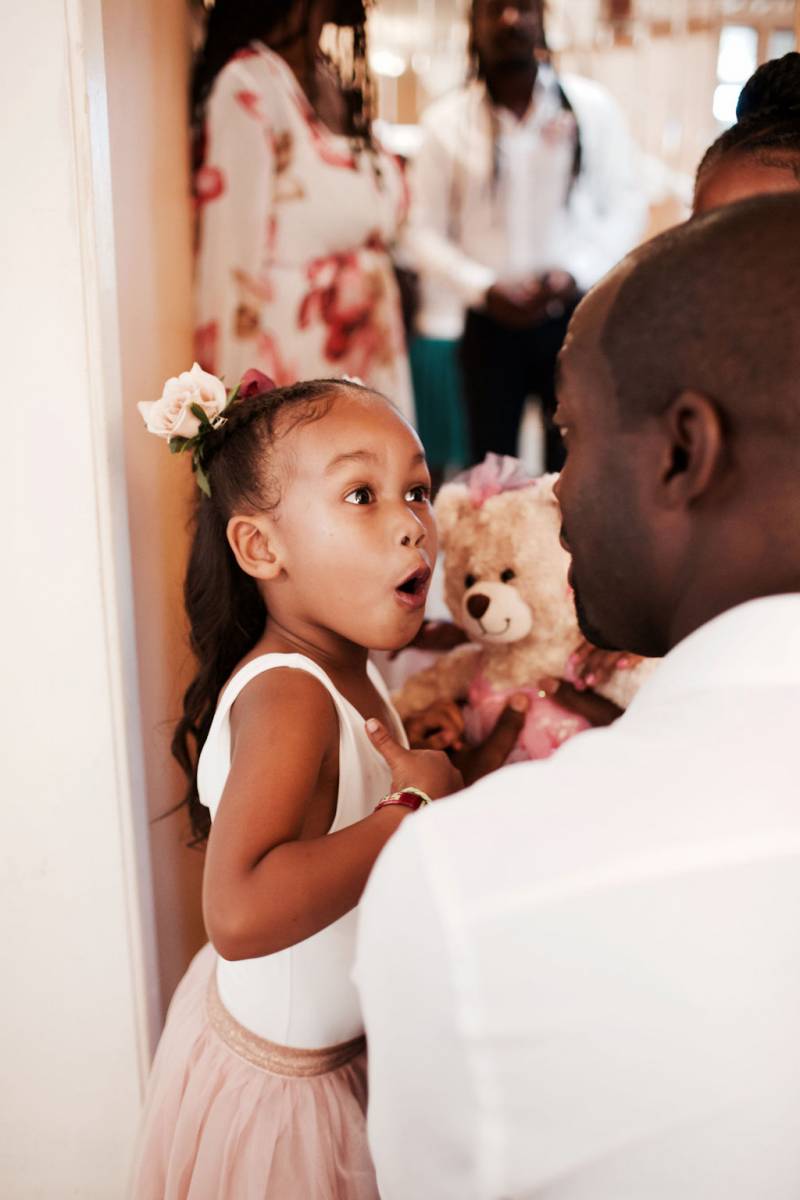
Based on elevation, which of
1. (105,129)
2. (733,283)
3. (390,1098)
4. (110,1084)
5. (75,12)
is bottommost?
(110,1084)

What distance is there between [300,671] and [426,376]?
2.08 metres

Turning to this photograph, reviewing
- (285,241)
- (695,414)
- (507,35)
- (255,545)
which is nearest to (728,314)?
(695,414)

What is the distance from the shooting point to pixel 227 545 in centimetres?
117

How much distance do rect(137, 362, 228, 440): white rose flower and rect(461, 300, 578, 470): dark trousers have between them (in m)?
1.54

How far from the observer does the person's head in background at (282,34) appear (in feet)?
5.78

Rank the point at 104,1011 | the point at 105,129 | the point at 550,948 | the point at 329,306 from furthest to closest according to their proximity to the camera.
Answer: the point at 329,306, the point at 104,1011, the point at 105,129, the point at 550,948

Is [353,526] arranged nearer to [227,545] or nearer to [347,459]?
[347,459]

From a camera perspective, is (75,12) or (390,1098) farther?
(75,12)

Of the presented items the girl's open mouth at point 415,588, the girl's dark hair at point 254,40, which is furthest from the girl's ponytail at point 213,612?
the girl's dark hair at point 254,40

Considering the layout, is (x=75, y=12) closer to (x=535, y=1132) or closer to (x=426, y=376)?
(x=535, y=1132)

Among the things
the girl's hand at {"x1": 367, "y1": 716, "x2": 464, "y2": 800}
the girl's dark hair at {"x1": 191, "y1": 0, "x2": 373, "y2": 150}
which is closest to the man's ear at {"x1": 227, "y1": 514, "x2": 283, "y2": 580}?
the girl's hand at {"x1": 367, "y1": 716, "x2": 464, "y2": 800}

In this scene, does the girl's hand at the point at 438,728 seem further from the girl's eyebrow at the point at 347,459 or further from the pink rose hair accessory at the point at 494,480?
the girl's eyebrow at the point at 347,459

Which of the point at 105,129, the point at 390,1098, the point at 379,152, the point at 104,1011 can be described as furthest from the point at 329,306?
the point at 390,1098

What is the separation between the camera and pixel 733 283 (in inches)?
24.1
